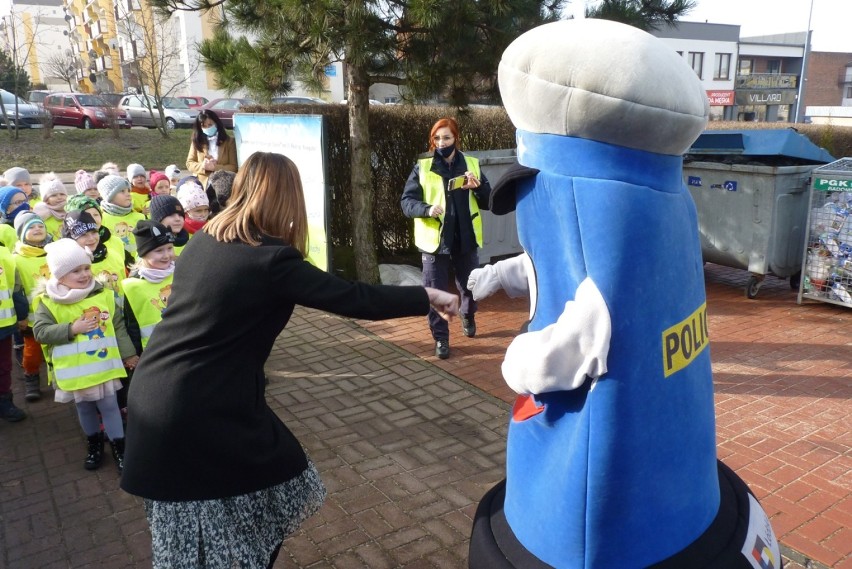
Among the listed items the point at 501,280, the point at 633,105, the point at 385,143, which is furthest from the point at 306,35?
the point at 633,105

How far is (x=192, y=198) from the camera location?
550 cm

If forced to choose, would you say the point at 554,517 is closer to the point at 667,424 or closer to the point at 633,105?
the point at 667,424

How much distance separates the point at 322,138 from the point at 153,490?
5.04 m

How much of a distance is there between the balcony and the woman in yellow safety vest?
155 feet

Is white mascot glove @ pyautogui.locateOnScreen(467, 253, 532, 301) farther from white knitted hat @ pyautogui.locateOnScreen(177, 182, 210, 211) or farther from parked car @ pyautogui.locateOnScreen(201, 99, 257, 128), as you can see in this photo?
parked car @ pyautogui.locateOnScreen(201, 99, 257, 128)

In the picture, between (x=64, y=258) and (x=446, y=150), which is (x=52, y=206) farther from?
(x=446, y=150)

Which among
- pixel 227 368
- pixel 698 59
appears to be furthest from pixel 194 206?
pixel 698 59

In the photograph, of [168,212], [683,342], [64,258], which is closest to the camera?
[683,342]

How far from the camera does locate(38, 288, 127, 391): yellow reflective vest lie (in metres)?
3.92

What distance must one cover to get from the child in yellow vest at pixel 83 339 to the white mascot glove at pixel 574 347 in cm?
298

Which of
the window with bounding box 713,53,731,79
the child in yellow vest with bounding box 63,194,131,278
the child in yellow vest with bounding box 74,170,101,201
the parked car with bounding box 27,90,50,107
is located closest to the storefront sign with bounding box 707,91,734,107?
the window with bounding box 713,53,731,79

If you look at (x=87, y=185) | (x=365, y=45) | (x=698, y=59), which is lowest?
(x=87, y=185)

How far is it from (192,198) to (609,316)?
4.40m

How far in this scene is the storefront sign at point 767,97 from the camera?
47.3m
